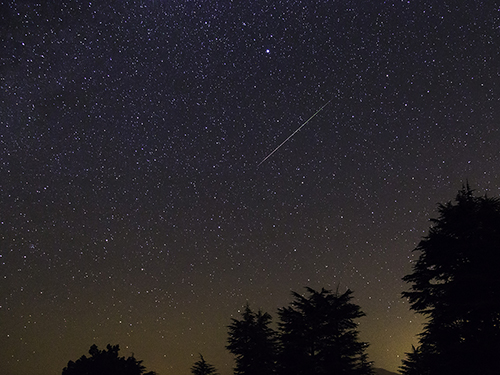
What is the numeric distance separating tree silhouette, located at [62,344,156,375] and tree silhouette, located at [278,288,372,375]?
86.1 feet

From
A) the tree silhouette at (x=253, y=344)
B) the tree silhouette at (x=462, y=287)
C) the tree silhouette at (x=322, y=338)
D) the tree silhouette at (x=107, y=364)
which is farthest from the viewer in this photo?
the tree silhouette at (x=107, y=364)

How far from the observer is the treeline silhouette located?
1650 centimetres

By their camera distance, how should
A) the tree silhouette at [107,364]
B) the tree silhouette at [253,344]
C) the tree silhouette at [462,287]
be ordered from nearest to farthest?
the tree silhouette at [462,287]
the tree silhouette at [253,344]
the tree silhouette at [107,364]

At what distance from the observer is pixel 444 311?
1786 cm

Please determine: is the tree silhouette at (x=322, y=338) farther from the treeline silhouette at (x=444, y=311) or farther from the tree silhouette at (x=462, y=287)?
the tree silhouette at (x=462, y=287)

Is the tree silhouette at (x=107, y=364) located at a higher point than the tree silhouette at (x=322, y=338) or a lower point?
higher

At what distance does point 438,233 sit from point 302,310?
32.4ft

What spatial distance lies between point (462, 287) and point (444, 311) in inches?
53.9

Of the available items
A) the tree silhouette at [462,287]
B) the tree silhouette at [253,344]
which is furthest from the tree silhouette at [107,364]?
the tree silhouette at [462,287]

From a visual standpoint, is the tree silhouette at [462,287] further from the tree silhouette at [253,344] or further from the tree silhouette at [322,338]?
the tree silhouette at [253,344]

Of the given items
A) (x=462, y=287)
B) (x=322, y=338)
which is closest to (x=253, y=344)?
(x=322, y=338)

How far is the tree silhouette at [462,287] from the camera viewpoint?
53.5 feet

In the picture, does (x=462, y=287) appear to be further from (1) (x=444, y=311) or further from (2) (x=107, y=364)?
(2) (x=107, y=364)

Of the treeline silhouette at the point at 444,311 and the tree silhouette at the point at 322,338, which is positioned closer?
the treeline silhouette at the point at 444,311
